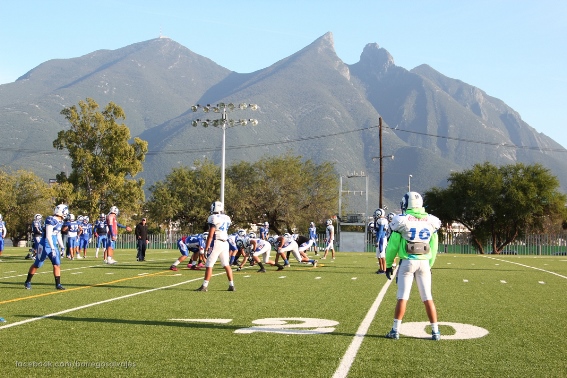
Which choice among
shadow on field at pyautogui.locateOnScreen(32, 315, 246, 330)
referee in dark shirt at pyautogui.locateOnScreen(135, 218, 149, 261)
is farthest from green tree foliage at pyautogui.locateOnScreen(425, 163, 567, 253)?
shadow on field at pyautogui.locateOnScreen(32, 315, 246, 330)

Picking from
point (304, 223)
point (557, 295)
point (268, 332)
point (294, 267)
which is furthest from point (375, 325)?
point (304, 223)

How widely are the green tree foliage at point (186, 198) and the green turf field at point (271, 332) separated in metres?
63.0

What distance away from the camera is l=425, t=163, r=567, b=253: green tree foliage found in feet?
200

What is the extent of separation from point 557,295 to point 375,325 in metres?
6.70

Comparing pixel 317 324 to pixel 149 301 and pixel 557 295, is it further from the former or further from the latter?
pixel 557 295

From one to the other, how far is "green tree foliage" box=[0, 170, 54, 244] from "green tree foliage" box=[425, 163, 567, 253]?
4050cm

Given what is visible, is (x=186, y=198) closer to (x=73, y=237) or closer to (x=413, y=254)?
(x=73, y=237)

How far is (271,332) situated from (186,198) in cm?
7212

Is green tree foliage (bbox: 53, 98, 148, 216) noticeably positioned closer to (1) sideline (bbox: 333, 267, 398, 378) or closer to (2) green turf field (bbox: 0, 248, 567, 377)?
(2) green turf field (bbox: 0, 248, 567, 377)

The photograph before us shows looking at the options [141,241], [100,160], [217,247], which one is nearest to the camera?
[217,247]

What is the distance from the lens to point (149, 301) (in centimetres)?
1225

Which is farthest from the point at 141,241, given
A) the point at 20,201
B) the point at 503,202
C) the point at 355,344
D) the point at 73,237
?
the point at 20,201

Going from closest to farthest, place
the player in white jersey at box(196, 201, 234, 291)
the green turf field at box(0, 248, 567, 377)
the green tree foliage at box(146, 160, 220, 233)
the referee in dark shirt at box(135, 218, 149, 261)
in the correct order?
1. the green turf field at box(0, 248, 567, 377)
2. the player in white jersey at box(196, 201, 234, 291)
3. the referee in dark shirt at box(135, 218, 149, 261)
4. the green tree foliage at box(146, 160, 220, 233)

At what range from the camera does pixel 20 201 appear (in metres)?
72.3
